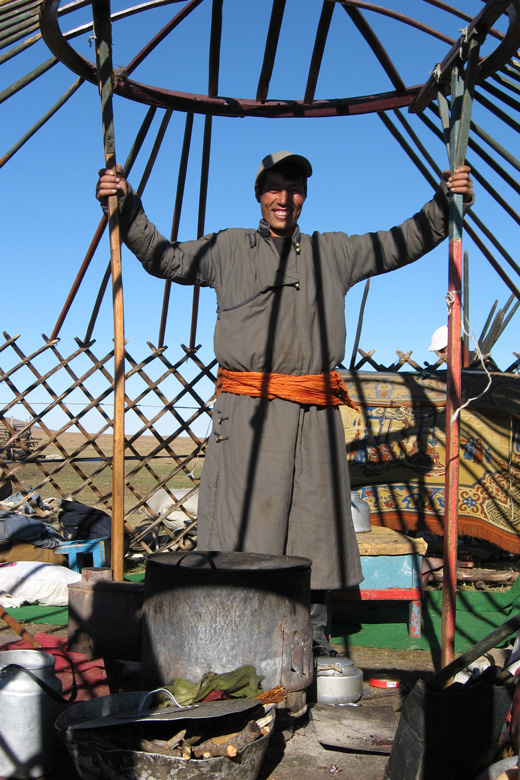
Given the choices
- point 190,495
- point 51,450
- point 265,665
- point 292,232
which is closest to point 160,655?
point 265,665

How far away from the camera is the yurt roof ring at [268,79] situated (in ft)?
7.08

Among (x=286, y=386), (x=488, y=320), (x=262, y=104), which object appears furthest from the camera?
(x=488, y=320)

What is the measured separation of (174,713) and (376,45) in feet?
6.76

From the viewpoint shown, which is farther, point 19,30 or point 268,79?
point 268,79

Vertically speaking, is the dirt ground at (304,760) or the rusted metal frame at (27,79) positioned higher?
the rusted metal frame at (27,79)

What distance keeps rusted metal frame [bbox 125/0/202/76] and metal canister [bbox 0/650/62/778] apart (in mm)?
1936

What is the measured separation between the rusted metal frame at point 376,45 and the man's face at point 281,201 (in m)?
0.71

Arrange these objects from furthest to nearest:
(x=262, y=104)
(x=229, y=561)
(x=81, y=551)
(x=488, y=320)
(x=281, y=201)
A: 1. (x=488, y=320)
2. (x=81, y=551)
3. (x=262, y=104)
4. (x=281, y=201)
5. (x=229, y=561)

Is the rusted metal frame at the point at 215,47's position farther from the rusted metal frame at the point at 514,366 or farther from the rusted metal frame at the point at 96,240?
the rusted metal frame at the point at 514,366

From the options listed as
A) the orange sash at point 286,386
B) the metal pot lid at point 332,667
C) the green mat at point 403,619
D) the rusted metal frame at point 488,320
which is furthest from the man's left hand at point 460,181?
the rusted metal frame at point 488,320

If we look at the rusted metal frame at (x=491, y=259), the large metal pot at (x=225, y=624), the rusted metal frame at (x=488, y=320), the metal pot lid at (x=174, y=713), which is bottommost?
the metal pot lid at (x=174, y=713)

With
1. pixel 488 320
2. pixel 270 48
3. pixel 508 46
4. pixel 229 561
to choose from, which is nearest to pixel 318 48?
pixel 270 48

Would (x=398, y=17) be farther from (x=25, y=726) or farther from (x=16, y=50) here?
(x=25, y=726)

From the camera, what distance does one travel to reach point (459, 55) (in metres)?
1.80
